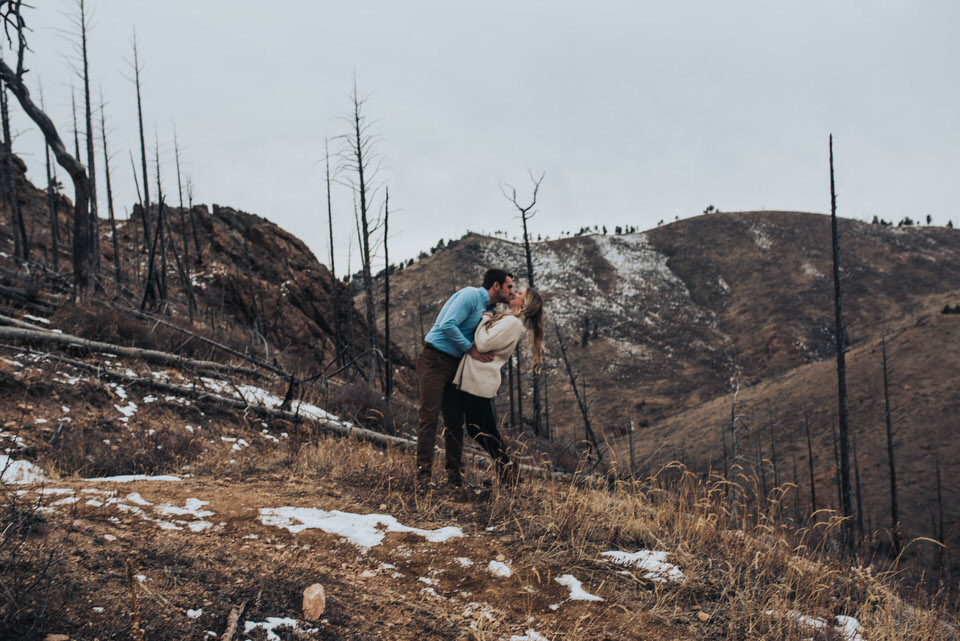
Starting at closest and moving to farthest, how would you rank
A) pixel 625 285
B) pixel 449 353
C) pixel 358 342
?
pixel 449 353, pixel 358 342, pixel 625 285

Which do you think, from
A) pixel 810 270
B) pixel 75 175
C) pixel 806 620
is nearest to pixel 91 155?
pixel 75 175

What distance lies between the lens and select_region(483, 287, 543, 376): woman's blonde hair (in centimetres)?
471

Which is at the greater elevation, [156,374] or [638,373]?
[156,374]

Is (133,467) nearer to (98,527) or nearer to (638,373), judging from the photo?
(98,527)

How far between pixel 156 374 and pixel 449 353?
566 centimetres

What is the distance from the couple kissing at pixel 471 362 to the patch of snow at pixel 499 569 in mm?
1318

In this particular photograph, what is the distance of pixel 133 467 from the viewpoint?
16.6 ft

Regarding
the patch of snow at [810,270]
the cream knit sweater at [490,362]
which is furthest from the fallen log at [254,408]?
the patch of snow at [810,270]

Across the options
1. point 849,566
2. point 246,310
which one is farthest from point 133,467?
point 246,310

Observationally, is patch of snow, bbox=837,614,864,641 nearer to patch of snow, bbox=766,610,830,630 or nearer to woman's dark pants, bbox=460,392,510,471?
patch of snow, bbox=766,610,830,630

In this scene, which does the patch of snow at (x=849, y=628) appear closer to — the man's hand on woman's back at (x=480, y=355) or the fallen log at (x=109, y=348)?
the man's hand on woman's back at (x=480, y=355)

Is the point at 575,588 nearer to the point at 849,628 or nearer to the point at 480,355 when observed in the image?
the point at 849,628

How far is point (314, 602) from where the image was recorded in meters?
2.45

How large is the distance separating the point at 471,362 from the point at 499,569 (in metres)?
1.76
